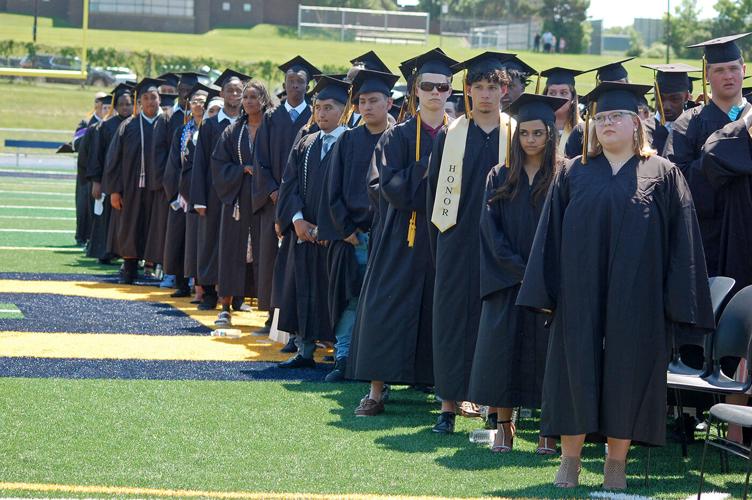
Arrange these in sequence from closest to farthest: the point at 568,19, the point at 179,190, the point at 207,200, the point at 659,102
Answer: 1. the point at 659,102
2. the point at 207,200
3. the point at 179,190
4. the point at 568,19

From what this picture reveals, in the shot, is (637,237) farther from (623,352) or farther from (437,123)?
(437,123)

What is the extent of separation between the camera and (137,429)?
7.45m

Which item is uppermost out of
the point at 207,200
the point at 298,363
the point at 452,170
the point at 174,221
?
the point at 452,170

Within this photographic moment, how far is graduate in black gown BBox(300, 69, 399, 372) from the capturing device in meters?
9.10

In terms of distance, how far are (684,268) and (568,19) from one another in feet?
255

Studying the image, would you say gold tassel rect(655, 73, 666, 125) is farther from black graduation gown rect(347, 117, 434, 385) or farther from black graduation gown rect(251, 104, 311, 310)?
black graduation gown rect(251, 104, 311, 310)

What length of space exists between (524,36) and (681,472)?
72.7 metres

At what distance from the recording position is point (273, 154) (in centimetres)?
1162

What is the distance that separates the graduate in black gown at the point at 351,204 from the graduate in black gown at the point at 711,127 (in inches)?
79.4

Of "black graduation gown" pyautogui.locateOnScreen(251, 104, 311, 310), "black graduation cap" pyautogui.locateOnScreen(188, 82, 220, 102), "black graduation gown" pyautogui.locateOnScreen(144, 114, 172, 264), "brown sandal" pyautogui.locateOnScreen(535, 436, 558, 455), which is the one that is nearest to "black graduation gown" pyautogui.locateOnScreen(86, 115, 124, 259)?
"black graduation gown" pyautogui.locateOnScreen(144, 114, 172, 264)

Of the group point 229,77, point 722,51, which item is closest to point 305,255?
point 722,51

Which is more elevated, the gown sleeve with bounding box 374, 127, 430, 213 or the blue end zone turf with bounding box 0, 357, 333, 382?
the gown sleeve with bounding box 374, 127, 430, 213

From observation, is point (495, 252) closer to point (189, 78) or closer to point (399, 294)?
point (399, 294)

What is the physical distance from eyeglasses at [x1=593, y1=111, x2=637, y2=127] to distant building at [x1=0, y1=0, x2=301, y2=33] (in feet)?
201
